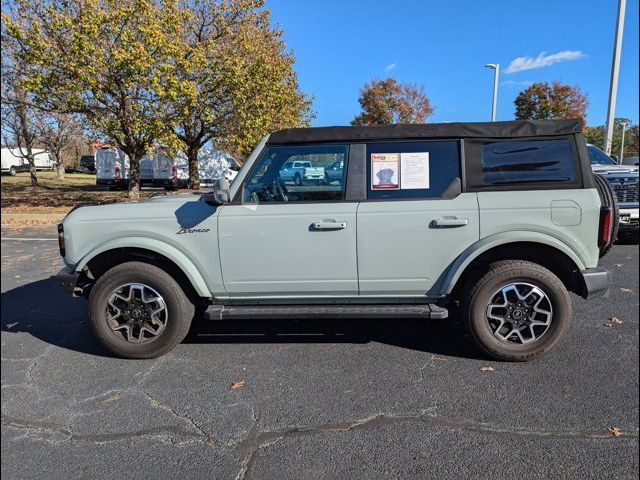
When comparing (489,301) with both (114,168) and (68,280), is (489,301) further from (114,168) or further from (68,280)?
(114,168)

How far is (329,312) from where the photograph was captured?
3.62 m

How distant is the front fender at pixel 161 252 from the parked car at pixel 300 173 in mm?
1066

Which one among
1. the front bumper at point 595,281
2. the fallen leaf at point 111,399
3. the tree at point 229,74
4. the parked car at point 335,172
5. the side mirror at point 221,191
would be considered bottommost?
the fallen leaf at point 111,399

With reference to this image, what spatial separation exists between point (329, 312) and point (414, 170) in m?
1.34

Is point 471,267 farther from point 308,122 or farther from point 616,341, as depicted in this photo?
point 308,122

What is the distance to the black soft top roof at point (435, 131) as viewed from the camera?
365 cm

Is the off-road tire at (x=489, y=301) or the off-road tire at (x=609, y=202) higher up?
the off-road tire at (x=609, y=202)

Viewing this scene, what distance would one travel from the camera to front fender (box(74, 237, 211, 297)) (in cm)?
367

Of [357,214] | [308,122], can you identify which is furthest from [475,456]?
[308,122]

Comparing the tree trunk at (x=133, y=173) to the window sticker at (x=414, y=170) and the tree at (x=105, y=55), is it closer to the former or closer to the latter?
the tree at (x=105, y=55)

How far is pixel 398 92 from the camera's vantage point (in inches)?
1542

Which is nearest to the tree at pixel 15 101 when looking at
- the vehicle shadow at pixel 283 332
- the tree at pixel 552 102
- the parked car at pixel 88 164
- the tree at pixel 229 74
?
the tree at pixel 229 74

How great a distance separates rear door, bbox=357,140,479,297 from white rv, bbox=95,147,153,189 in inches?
1008

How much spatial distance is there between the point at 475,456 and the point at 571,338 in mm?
2109
